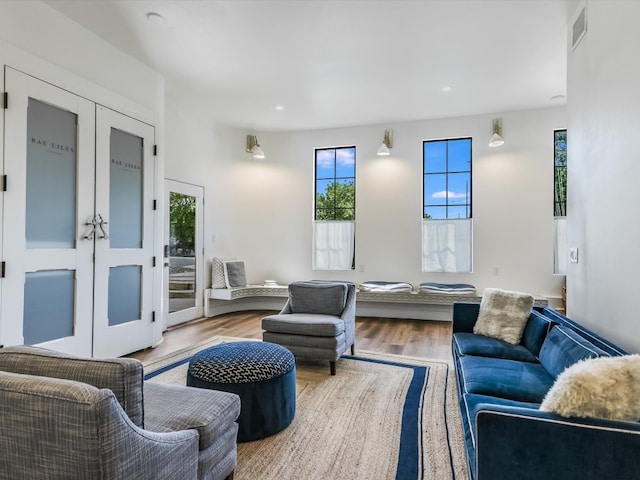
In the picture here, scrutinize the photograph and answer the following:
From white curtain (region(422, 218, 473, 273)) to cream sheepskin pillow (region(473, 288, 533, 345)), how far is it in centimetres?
274

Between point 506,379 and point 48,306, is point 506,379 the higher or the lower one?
the lower one

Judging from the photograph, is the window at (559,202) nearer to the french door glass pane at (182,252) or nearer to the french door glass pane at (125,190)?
the french door glass pane at (182,252)

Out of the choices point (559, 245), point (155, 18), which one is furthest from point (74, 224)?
point (559, 245)

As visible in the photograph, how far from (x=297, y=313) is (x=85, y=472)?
2869 millimetres

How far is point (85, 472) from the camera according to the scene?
96 cm

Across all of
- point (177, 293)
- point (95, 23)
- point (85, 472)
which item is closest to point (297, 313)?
point (177, 293)

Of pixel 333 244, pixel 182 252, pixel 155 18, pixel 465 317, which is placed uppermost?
pixel 155 18

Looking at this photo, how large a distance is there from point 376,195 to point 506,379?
4.44 meters

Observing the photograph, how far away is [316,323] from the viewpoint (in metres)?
3.32

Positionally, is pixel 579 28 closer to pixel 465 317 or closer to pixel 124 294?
pixel 465 317

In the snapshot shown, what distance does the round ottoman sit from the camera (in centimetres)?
217

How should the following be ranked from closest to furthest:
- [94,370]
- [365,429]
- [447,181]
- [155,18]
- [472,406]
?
[94,370] < [472,406] < [365,429] < [155,18] < [447,181]

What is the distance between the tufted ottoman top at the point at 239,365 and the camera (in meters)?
2.21

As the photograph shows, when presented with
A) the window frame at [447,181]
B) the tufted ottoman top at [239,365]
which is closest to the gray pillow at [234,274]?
the window frame at [447,181]
